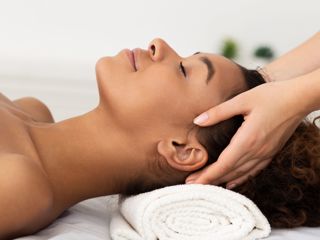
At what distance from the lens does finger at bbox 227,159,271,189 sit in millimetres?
1635

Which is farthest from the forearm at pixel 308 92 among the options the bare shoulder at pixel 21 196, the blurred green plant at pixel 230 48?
the blurred green plant at pixel 230 48

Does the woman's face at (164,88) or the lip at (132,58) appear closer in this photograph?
the woman's face at (164,88)

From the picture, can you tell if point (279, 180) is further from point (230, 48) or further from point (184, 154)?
point (230, 48)

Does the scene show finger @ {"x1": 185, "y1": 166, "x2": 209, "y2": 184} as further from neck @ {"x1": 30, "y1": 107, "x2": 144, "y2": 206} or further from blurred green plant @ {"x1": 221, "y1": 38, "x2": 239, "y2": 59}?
blurred green plant @ {"x1": 221, "y1": 38, "x2": 239, "y2": 59}

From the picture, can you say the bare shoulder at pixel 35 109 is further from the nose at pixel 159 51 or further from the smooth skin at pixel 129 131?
the nose at pixel 159 51

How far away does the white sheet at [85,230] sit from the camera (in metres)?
1.50

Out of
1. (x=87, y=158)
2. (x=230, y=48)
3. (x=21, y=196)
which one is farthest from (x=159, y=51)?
(x=230, y=48)

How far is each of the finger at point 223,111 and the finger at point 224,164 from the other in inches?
3.0

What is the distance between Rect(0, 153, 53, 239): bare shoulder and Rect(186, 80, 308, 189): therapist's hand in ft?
1.29

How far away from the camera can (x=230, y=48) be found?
3.27 m

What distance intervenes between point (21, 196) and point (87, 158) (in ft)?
0.99

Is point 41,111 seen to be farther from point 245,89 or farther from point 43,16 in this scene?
point 43,16

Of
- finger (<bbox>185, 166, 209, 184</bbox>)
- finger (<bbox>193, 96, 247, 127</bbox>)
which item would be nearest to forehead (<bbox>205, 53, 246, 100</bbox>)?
finger (<bbox>193, 96, 247, 127</bbox>)

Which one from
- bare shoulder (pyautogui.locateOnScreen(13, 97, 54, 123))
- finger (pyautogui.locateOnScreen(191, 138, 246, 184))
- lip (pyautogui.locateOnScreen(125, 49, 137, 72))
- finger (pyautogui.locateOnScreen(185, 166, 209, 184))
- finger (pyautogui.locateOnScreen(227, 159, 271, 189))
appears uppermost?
A: lip (pyautogui.locateOnScreen(125, 49, 137, 72))
